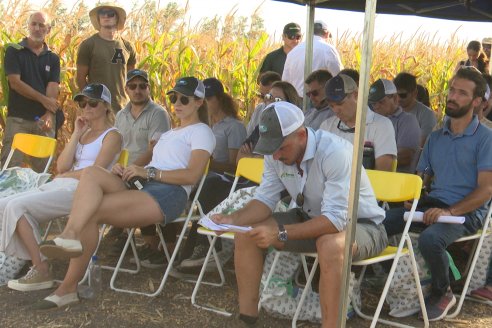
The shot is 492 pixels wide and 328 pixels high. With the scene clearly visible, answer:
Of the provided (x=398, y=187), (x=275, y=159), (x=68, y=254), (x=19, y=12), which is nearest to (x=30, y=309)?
(x=68, y=254)

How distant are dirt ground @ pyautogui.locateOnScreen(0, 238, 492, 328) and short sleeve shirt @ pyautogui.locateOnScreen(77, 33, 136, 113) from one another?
2757 millimetres

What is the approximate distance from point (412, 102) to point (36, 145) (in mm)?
3496

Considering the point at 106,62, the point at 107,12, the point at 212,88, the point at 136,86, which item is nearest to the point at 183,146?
the point at 212,88

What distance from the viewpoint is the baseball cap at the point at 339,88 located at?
5215mm

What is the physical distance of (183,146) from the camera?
18.0 feet

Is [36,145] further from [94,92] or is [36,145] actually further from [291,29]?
[291,29]

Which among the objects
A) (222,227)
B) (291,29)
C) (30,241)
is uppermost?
(291,29)

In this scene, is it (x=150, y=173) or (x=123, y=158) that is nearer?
(x=150, y=173)

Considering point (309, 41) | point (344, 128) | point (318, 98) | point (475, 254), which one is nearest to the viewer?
A: point (475, 254)

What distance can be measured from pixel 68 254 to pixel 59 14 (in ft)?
18.8

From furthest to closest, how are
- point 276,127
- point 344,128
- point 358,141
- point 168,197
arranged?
point 344,128 < point 168,197 < point 276,127 < point 358,141

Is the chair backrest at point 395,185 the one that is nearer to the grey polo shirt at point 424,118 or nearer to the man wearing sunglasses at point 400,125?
the man wearing sunglasses at point 400,125

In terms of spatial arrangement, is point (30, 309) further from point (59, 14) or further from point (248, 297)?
point (59, 14)

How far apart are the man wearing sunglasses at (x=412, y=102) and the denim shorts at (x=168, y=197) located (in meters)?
2.58
